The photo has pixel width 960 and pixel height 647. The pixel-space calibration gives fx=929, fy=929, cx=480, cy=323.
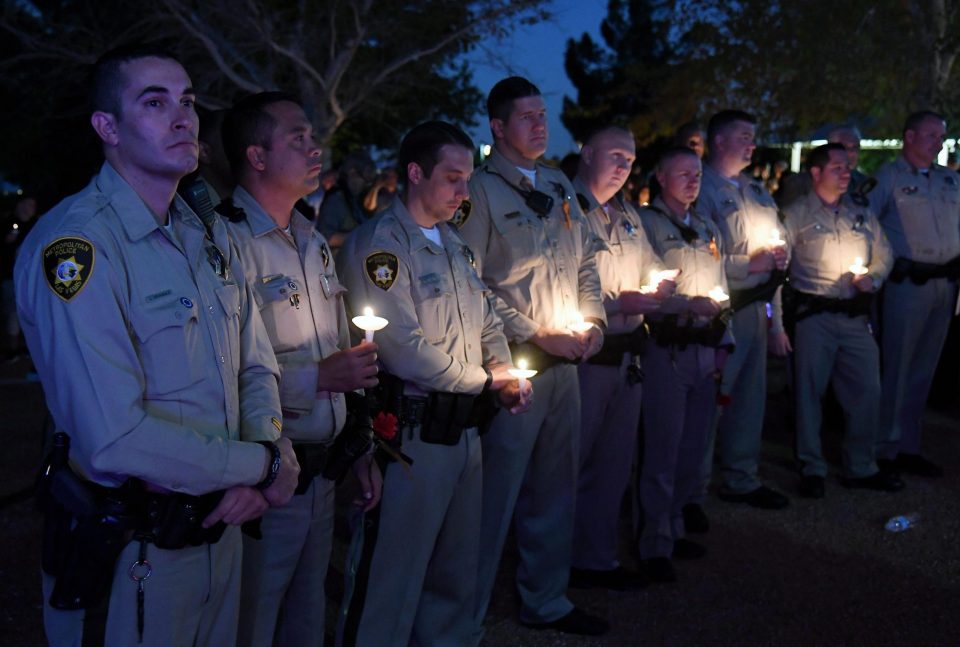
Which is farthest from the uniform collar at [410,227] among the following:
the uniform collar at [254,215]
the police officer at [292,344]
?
the uniform collar at [254,215]

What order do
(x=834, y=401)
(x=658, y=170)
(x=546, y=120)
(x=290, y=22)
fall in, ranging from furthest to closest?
(x=290, y=22)
(x=834, y=401)
(x=658, y=170)
(x=546, y=120)

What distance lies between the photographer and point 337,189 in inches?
355

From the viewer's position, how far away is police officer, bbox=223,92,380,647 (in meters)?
3.18

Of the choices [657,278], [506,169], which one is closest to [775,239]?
[657,278]

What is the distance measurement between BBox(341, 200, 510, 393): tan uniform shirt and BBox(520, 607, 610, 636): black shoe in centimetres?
146

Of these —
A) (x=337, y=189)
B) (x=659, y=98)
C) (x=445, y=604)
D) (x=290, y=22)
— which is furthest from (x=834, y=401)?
(x=290, y=22)

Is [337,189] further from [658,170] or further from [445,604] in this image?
[445,604]

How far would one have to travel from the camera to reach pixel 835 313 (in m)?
6.82

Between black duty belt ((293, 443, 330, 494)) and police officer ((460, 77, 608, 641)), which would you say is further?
police officer ((460, 77, 608, 641))

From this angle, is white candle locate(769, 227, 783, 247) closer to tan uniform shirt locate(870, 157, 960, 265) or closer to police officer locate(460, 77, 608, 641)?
tan uniform shirt locate(870, 157, 960, 265)

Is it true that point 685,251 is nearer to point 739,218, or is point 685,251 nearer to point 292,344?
point 739,218

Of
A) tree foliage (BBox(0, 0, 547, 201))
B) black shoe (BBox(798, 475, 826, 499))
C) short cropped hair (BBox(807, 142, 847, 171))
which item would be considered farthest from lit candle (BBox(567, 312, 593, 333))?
tree foliage (BBox(0, 0, 547, 201))

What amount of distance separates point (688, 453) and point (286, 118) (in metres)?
3.52

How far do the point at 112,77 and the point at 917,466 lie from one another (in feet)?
22.1
